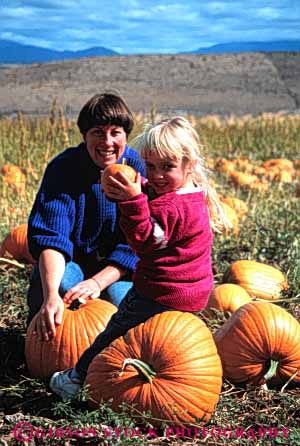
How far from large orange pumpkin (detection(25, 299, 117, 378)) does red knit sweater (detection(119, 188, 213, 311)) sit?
0.45 metres

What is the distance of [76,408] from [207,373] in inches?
24.4

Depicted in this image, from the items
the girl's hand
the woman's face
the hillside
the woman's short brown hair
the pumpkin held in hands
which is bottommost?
the girl's hand

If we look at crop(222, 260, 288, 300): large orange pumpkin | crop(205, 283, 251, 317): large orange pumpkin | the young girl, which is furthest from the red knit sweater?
crop(222, 260, 288, 300): large orange pumpkin

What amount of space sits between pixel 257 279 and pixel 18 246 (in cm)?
164

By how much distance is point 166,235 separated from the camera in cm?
263

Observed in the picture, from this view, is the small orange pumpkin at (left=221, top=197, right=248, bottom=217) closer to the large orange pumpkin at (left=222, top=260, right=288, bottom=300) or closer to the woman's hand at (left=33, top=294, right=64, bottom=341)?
the large orange pumpkin at (left=222, top=260, right=288, bottom=300)

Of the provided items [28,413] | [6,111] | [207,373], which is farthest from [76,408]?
[6,111]

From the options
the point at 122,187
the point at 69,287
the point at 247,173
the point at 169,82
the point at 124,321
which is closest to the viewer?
the point at 122,187

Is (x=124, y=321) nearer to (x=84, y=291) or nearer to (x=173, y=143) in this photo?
(x=84, y=291)

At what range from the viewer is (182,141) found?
2734 mm

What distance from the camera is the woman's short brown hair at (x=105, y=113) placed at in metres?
3.34

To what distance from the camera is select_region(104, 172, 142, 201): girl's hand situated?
252cm

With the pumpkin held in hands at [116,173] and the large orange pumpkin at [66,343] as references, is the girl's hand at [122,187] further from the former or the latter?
the large orange pumpkin at [66,343]

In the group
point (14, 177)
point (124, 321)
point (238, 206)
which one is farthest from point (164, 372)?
point (14, 177)
